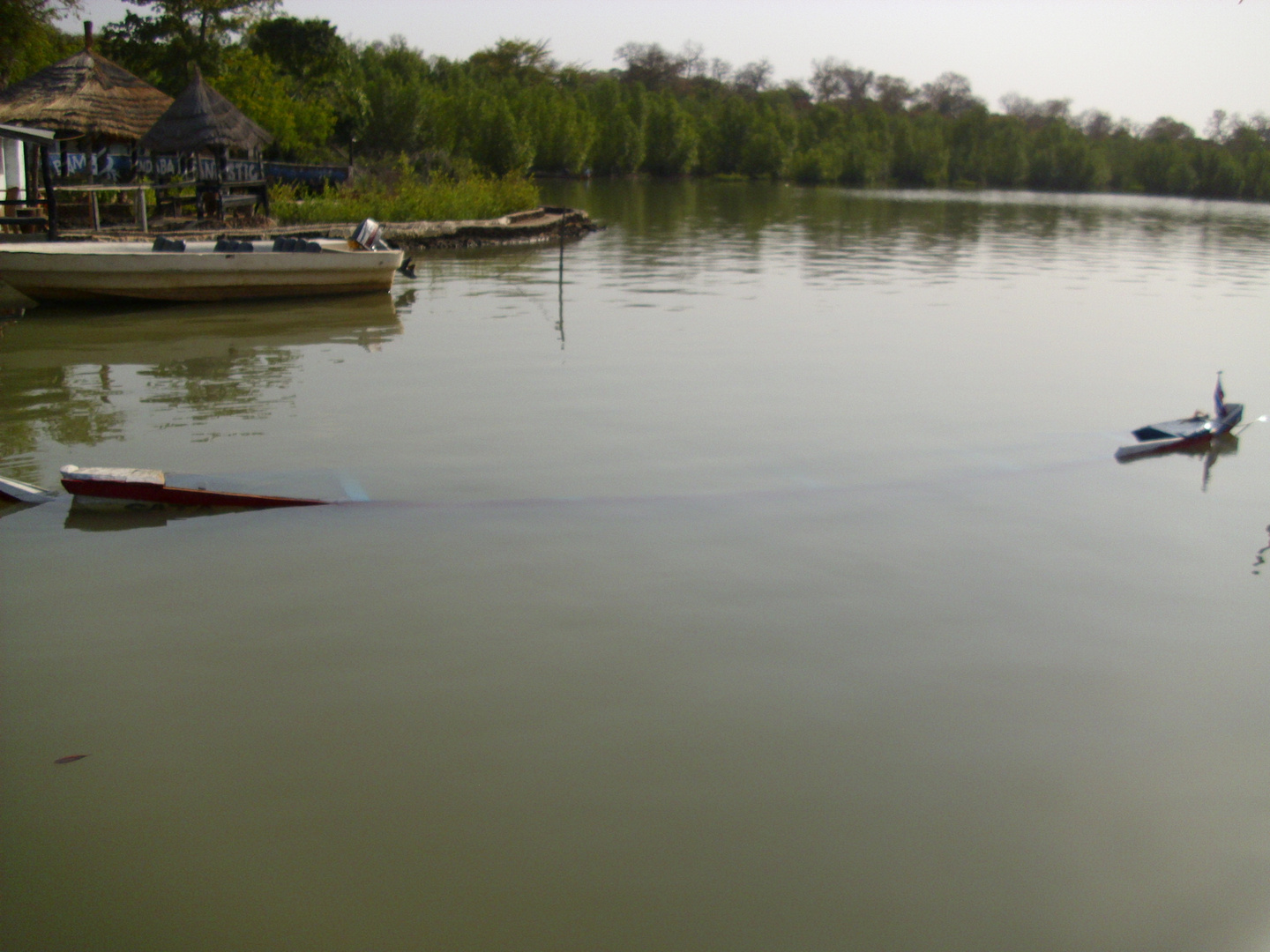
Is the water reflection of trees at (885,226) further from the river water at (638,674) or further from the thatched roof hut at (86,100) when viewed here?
the river water at (638,674)

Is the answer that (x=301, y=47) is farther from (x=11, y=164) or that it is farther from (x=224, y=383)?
(x=224, y=383)

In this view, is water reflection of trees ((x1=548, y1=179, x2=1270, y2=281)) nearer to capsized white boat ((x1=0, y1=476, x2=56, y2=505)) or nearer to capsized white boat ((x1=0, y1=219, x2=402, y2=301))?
capsized white boat ((x1=0, y1=219, x2=402, y2=301))

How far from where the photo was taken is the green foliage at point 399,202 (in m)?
Result: 24.2

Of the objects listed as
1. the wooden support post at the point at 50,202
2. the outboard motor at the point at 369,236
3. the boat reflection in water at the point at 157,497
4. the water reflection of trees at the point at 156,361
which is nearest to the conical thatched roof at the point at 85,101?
the wooden support post at the point at 50,202

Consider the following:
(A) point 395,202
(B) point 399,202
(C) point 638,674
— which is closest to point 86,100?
(A) point 395,202

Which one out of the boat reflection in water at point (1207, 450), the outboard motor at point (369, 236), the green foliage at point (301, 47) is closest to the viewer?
the boat reflection in water at point (1207, 450)

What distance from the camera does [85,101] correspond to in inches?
818

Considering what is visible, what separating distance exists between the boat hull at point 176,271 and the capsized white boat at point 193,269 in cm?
1

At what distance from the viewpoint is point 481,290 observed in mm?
18312

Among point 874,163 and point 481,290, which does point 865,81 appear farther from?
point 481,290

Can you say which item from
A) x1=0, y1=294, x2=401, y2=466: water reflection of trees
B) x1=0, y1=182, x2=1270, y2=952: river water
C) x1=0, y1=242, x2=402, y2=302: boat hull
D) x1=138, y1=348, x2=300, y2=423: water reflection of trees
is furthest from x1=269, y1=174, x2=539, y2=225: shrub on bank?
x1=0, y1=182, x2=1270, y2=952: river water

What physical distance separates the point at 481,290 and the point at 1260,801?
16.1 m

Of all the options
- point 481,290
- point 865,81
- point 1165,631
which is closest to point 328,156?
point 481,290

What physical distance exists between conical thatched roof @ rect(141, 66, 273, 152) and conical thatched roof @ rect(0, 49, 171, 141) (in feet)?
2.70
